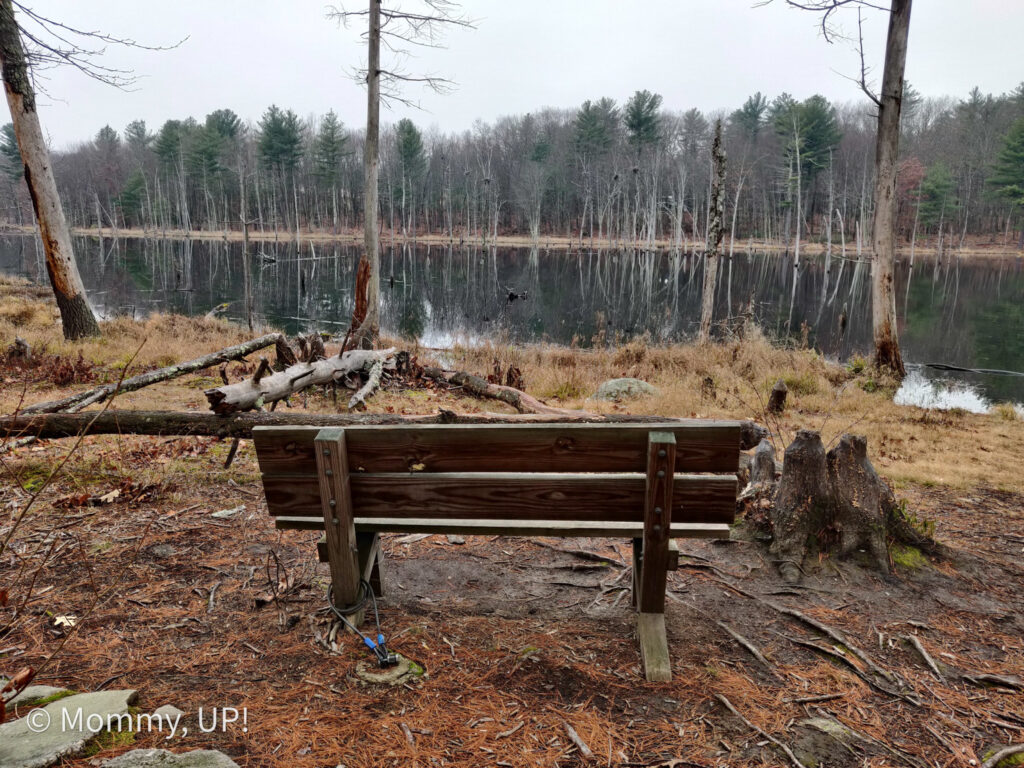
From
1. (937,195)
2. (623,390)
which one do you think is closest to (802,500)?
(623,390)

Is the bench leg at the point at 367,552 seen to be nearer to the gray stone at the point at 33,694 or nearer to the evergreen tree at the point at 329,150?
the gray stone at the point at 33,694

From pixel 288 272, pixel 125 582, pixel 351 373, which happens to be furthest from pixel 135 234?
pixel 125 582

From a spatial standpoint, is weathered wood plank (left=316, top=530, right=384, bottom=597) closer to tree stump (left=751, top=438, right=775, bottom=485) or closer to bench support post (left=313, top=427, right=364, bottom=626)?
bench support post (left=313, top=427, right=364, bottom=626)

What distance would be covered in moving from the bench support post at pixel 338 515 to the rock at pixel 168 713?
774 millimetres

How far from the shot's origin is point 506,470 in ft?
8.94

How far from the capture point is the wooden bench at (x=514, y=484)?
260 centimetres

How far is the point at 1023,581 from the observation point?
3730 mm

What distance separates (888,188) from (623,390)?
6334mm

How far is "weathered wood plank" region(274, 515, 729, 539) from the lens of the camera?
2.81 m

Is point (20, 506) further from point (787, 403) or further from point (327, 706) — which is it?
point (787, 403)

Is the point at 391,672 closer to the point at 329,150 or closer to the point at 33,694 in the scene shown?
the point at 33,694

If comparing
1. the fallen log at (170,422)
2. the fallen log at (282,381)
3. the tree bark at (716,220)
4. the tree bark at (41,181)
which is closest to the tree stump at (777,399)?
the fallen log at (170,422)

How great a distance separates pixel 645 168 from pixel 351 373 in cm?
5727

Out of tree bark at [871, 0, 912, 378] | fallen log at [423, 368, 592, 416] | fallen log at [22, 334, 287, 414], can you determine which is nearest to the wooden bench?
fallen log at [22, 334, 287, 414]
